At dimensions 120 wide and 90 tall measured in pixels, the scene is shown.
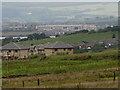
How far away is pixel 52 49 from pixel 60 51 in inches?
76.1

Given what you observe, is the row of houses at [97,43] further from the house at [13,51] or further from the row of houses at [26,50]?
the house at [13,51]

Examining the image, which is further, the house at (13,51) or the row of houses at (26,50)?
the house at (13,51)

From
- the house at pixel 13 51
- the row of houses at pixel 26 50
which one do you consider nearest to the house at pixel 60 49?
the row of houses at pixel 26 50

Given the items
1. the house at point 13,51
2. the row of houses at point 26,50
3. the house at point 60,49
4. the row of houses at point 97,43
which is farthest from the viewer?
the row of houses at point 97,43

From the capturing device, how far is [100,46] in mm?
106750

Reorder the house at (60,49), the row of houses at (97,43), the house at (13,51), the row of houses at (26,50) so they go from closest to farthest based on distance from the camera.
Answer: the house at (60,49) < the row of houses at (26,50) < the house at (13,51) < the row of houses at (97,43)

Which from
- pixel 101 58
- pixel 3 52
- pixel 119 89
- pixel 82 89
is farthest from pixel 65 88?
pixel 3 52

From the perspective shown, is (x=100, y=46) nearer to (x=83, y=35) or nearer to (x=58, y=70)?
(x=83, y=35)

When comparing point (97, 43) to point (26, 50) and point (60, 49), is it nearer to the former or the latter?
point (26, 50)

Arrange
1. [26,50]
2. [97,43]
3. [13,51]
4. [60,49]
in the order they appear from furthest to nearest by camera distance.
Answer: [97,43]
[26,50]
[13,51]
[60,49]

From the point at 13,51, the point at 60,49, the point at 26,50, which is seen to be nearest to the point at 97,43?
the point at 26,50

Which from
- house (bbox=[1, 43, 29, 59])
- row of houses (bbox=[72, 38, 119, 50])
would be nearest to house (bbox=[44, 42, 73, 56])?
house (bbox=[1, 43, 29, 59])

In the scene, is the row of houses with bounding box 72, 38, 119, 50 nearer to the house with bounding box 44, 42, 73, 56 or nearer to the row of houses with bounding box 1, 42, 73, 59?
the row of houses with bounding box 1, 42, 73, 59

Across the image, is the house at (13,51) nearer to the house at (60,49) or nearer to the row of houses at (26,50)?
the row of houses at (26,50)
